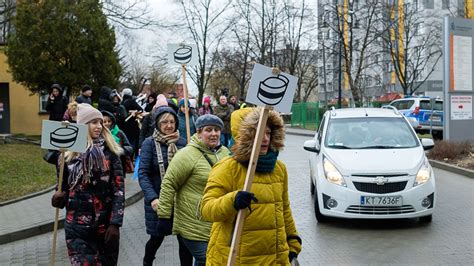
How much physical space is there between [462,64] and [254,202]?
18.6 metres

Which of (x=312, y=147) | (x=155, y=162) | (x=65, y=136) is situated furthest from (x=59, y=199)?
(x=312, y=147)

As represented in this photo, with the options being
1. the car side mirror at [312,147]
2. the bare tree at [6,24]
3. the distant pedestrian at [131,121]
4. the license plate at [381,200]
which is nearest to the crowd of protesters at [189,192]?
the license plate at [381,200]

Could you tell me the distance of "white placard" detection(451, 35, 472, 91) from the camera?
799 inches

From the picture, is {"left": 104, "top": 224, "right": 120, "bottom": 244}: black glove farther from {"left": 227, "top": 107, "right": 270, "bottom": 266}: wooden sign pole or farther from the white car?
the white car

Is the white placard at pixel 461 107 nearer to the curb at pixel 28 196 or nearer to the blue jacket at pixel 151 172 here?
the curb at pixel 28 196

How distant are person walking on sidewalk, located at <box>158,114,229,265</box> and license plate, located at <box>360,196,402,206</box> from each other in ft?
13.4

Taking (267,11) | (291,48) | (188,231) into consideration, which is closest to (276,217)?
(188,231)

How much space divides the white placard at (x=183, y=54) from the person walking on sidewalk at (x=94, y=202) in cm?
465

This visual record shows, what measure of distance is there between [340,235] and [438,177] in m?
7.18

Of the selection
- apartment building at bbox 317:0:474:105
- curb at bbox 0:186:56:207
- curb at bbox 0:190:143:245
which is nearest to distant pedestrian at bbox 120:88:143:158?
curb at bbox 0:186:56:207

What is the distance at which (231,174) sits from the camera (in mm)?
3742

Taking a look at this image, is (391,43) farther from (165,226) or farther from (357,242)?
(165,226)

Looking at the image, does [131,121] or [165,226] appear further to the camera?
[131,121]

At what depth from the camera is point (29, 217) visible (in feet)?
32.3
